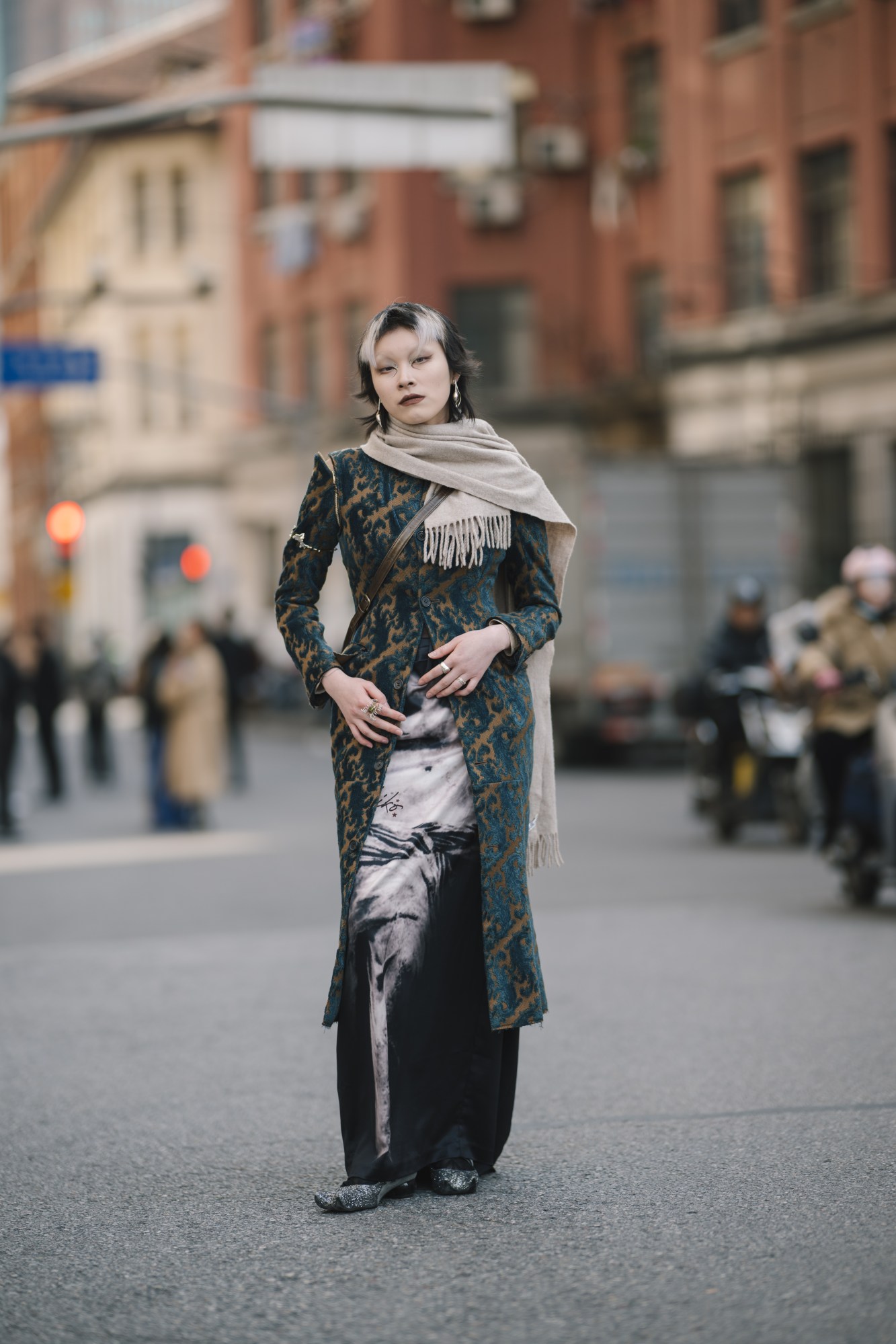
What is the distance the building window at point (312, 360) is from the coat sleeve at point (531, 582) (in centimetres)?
4033

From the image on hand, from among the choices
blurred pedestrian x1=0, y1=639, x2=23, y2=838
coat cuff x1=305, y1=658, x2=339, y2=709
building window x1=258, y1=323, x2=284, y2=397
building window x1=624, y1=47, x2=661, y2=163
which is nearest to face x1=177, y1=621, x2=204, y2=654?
blurred pedestrian x1=0, y1=639, x2=23, y2=838

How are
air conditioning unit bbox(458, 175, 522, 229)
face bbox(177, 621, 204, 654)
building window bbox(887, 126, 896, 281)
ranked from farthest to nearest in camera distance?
1. air conditioning unit bbox(458, 175, 522, 229)
2. building window bbox(887, 126, 896, 281)
3. face bbox(177, 621, 204, 654)

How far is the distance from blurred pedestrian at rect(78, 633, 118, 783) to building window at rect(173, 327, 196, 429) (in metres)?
28.1

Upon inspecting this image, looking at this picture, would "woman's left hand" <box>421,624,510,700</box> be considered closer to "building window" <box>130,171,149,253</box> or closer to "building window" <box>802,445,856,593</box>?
"building window" <box>802,445,856,593</box>

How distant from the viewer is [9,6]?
48.5 ft

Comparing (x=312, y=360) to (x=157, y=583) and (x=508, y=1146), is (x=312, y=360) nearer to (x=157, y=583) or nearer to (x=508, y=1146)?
(x=157, y=583)

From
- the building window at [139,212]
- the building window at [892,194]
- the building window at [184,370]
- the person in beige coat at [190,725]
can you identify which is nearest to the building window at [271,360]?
the building window at [184,370]

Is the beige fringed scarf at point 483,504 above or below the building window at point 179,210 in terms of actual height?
below

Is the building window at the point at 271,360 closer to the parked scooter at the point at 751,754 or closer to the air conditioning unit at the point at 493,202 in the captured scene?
the air conditioning unit at the point at 493,202

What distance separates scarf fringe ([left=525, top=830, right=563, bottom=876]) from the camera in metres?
5.05

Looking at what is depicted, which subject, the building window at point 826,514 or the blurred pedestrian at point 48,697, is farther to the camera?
the building window at point 826,514

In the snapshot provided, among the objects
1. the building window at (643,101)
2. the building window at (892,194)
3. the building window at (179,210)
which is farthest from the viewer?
the building window at (179,210)

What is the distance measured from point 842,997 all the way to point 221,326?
4772cm

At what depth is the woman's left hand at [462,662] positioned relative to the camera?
4.78 meters
